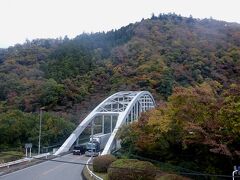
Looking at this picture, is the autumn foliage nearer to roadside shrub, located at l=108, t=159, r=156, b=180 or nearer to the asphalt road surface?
roadside shrub, located at l=108, t=159, r=156, b=180

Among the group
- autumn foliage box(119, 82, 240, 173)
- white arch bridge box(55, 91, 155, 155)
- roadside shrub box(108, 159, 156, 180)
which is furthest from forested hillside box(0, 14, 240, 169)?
roadside shrub box(108, 159, 156, 180)

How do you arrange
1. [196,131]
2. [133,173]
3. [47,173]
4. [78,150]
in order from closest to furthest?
[196,131] < [133,173] < [47,173] < [78,150]

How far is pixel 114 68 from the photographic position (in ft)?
222

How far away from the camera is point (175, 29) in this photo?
269ft

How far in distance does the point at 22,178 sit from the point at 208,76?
4698 cm

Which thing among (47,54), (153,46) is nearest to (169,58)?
(153,46)

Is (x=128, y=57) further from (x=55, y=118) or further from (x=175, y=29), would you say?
(x=55, y=118)

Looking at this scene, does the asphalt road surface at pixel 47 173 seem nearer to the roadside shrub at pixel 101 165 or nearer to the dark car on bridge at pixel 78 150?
the roadside shrub at pixel 101 165

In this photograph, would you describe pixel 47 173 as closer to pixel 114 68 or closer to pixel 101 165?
pixel 101 165

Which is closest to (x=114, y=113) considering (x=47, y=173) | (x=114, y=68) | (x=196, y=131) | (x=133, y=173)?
(x=47, y=173)

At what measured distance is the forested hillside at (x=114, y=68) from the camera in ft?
182

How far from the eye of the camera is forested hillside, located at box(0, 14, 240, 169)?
55.6m

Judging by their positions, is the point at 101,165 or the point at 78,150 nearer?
the point at 101,165

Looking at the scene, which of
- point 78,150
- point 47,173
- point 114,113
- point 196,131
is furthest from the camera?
point 114,113
